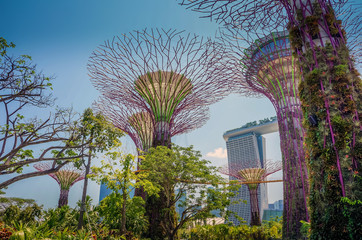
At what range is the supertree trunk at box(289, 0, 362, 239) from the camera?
3.61 meters

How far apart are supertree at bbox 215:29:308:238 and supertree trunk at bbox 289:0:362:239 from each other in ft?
17.2

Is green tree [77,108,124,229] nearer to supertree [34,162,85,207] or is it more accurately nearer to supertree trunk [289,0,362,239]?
supertree trunk [289,0,362,239]

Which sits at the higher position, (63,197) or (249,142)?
(249,142)

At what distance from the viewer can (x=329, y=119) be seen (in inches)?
159

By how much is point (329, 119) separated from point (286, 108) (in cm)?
723

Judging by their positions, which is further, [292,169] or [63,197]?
[63,197]

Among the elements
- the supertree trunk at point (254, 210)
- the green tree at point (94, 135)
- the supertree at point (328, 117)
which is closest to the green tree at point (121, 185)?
the green tree at point (94, 135)

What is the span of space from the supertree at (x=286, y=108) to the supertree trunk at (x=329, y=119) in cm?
523

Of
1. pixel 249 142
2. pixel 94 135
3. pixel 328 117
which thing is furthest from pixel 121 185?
pixel 249 142

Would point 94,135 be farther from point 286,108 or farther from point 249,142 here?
point 249,142

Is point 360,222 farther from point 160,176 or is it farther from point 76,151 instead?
point 76,151

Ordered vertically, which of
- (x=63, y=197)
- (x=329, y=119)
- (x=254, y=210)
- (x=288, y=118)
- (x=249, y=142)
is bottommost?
(x=254, y=210)

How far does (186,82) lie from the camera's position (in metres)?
13.1

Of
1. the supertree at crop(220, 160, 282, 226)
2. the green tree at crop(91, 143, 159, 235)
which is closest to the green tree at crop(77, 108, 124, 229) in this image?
the green tree at crop(91, 143, 159, 235)
